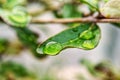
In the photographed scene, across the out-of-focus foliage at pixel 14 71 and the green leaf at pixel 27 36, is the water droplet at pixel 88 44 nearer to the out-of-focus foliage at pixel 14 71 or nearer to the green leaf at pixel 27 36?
the green leaf at pixel 27 36

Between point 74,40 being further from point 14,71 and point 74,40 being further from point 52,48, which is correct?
point 14,71

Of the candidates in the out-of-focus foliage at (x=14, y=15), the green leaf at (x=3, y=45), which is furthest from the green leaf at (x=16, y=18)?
the green leaf at (x=3, y=45)

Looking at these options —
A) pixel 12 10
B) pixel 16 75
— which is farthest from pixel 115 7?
pixel 16 75

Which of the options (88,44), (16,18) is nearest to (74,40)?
(88,44)

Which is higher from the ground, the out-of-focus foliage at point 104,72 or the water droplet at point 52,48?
the out-of-focus foliage at point 104,72

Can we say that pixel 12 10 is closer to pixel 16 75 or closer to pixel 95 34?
pixel 95 34

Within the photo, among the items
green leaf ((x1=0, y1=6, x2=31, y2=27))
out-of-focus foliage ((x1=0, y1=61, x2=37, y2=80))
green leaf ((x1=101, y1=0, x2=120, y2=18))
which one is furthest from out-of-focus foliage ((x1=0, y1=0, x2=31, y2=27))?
out-of-focus foliage ((x1=0, y1=61, x2=37, y2=80))
